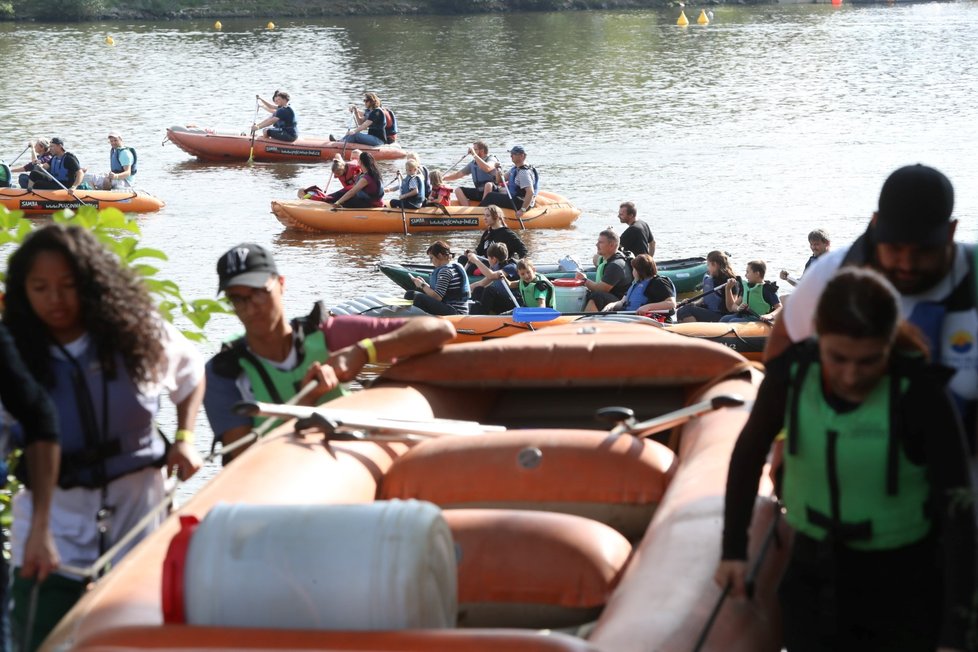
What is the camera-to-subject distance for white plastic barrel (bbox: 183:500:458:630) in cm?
262

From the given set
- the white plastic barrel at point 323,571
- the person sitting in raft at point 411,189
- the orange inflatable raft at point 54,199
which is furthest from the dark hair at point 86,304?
the orange inflatable raft at point 54,199

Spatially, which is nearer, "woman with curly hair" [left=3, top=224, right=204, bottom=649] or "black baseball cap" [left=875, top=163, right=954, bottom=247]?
"black baseball cap" [left=875, top=163, right=954, bottom=247]

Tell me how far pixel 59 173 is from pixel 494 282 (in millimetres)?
8356

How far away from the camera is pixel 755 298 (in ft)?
33.9

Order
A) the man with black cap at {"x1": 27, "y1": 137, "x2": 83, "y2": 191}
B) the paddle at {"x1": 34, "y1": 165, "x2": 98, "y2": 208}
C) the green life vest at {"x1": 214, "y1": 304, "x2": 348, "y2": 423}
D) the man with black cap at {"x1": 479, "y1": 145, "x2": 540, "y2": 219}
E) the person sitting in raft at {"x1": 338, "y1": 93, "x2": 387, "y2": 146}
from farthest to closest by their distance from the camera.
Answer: the person sitting in raft at {"x1": 338, "y1": 93, "x2": 387, "y2": 146} < the man with black cap at {"x1": 27, "y1": 137, "x2": 83, "y2": 191} < the paddle at {"x1": 34, "y1": 165, "x2": 98, "y2": 208} < the man with black cap at {"x1": 479, "y1": 145, "x2": 540, "y2": 219} < the green life vest at {"x1": 214, "y1": 304, "x2": 348, "y2": 423}

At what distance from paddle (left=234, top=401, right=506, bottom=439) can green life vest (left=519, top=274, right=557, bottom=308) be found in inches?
235

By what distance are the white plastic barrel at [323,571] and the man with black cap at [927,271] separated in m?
0.99

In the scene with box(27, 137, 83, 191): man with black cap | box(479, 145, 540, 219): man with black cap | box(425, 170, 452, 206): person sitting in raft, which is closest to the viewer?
box(479, 145, 540, 219): man with black cap

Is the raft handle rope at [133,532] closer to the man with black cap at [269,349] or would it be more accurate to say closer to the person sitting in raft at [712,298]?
the man with black cap at [269,349]

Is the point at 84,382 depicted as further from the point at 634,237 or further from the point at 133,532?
the point at 634,237

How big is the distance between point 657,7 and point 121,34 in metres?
19.2

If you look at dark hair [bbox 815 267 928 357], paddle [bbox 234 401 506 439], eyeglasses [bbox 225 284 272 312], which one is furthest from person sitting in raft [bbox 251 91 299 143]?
dark hair [bbox 815 267 928 357]

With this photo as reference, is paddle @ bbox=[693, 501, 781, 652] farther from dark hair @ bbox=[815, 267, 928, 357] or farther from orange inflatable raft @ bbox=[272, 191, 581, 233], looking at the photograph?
orange inflatable raft @ bbox=[272, 191, 581, 233]

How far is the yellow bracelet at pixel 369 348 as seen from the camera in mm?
4426
